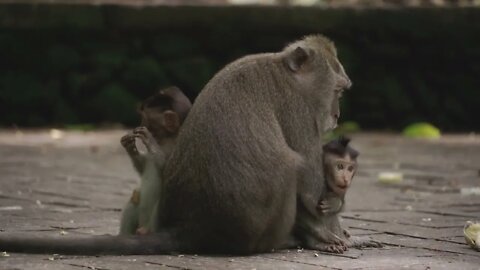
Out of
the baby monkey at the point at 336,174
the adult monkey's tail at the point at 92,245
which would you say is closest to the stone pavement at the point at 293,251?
the adult monkey's tail at the point at 92,245

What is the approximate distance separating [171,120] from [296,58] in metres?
0.59

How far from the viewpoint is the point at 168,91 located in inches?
204

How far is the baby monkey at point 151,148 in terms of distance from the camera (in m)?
4.93

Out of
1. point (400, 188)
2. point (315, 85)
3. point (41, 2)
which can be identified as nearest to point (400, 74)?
point (41, 2)

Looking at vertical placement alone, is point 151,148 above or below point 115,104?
below

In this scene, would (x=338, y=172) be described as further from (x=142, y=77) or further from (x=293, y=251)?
(x=142, y=77)

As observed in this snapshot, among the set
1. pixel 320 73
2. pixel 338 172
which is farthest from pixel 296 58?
pixel 338 172

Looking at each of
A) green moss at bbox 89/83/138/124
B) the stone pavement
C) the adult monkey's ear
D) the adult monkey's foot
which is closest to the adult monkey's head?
the adult monkey's ear

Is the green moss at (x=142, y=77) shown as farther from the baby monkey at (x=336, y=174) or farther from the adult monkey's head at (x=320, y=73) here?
the baby monkey at (x=336, y=174)

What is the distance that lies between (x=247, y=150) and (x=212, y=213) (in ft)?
0.94

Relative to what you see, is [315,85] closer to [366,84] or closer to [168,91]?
[168,91]

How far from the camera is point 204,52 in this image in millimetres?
12633

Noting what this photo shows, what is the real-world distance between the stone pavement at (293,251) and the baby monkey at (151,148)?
30 centimetres

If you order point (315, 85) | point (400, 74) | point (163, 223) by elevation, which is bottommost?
point (163, 223)
